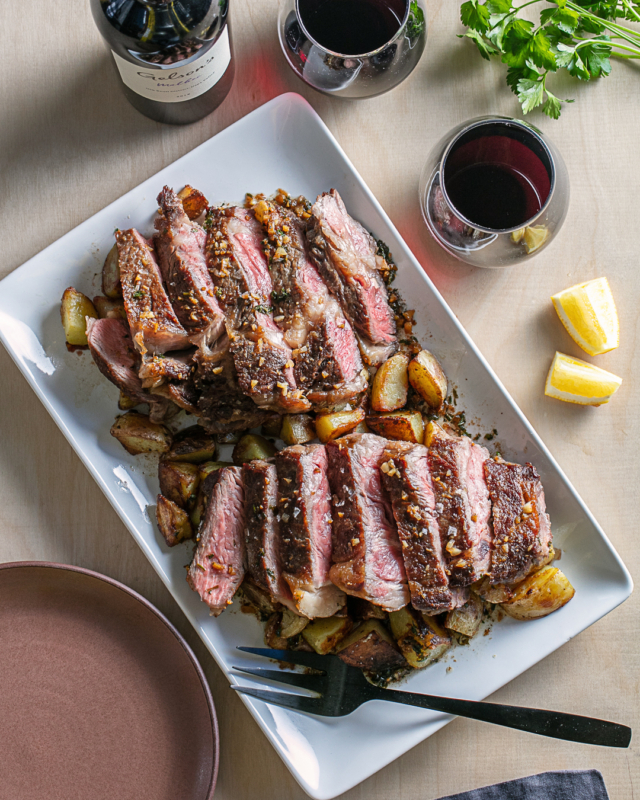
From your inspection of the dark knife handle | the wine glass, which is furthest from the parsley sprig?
the dark knife handle

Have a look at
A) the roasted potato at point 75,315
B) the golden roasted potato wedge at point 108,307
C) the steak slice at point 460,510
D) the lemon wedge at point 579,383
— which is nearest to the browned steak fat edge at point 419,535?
the steak slice at point 460,510

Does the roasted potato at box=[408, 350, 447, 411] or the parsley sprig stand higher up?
the parsley sprig

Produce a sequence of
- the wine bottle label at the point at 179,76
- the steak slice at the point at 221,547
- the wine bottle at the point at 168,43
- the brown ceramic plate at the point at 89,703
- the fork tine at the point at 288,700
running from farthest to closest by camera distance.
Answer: the brown ceramic plate at the point at 89,703 → the fork tine at the point at 288,700 → the steak slice at the point at 221,547 → the wine bottle label at the point at 179,76 → the wine bottle at the point at 168,43

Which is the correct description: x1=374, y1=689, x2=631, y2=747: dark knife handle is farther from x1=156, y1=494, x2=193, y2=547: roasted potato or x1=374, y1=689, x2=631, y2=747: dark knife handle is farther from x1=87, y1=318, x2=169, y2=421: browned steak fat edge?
x1=87, y1=318, x2=169, y2=421: browned steak fat edge

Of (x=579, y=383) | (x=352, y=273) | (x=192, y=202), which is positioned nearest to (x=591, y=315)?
(x=579, y=383)

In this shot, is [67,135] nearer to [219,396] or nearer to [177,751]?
[219,396]

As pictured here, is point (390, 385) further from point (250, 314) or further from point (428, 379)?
point (250, 314)

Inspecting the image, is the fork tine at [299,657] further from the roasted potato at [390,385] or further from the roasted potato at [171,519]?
the roasted potato at [390,385]
